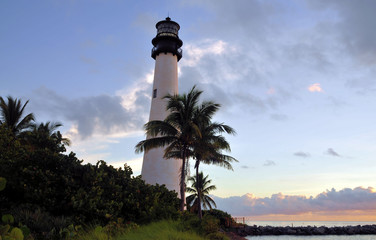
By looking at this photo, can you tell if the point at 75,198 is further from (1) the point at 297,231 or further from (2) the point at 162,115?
(1) the point at 297,231

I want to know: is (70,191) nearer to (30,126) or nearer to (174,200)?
(174,200)

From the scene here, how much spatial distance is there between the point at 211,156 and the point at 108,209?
41.7ft

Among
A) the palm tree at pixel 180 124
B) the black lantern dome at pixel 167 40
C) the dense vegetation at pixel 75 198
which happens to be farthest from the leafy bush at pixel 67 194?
the black lantern dome at pixel 167 40

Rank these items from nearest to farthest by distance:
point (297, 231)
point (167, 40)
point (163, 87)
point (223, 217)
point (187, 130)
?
1. point (187, 130)
2. point (163, 87)
3. point (167, 40)
4. point (223, 217)
5. point (297, 231)

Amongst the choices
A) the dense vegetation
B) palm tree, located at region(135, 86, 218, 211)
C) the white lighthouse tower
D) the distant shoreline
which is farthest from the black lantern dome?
the distant shoreline

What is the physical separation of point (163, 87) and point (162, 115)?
3157mm

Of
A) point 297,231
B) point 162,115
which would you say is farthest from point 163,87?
point 297,231

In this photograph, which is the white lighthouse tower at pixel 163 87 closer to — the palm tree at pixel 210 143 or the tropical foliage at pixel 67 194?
the palm tree at pixel 210 143

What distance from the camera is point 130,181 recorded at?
1628cm

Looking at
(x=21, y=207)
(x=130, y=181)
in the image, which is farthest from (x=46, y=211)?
(x=130, y=181)

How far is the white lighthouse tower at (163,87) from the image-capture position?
28.3 m

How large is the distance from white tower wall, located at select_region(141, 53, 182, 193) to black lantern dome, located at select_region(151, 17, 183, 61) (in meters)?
0.55

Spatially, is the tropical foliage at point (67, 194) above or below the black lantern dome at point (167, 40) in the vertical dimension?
below

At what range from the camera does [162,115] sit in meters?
29.7
